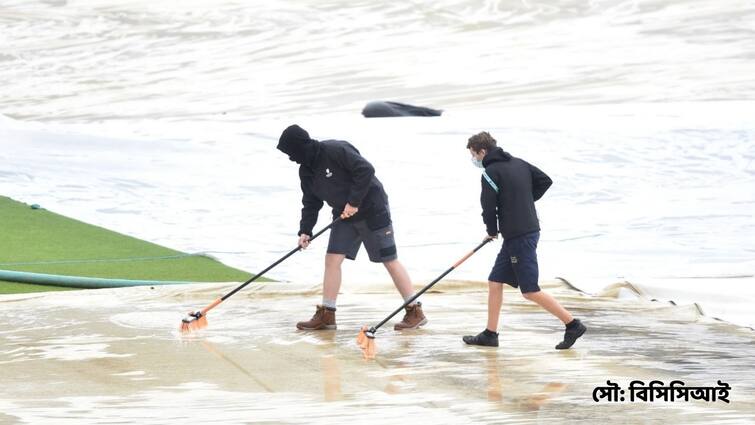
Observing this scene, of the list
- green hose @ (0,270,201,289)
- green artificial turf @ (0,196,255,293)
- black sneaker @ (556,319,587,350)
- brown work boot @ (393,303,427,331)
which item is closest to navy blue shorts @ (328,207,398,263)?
brown work boot @ (393,303,427,331)

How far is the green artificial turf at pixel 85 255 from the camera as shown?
9008 mm

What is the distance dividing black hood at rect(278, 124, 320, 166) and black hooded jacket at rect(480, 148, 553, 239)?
3.21 ft

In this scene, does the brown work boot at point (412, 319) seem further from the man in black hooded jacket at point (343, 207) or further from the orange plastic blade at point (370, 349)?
the orange plastic blade at point (370, 349)

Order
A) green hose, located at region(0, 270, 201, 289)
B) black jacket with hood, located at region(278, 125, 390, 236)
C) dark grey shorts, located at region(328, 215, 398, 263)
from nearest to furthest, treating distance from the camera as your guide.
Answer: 1. black jacket with hood, located at region(278, 125, 390, 236)
2. dark grey shorts, located at region(328, 215, 398, 263)
3. green hose, located at region(0, 270, 201, 289)

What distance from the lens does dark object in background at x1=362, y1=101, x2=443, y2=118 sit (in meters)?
15.8

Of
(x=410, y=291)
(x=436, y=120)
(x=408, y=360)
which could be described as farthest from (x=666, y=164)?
(x=408, y=360)

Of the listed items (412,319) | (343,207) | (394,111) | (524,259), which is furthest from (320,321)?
(394,111)

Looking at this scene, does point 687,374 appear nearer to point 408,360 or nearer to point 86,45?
point 408,360

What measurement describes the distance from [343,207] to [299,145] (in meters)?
0.37

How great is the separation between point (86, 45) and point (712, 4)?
28.7 feet


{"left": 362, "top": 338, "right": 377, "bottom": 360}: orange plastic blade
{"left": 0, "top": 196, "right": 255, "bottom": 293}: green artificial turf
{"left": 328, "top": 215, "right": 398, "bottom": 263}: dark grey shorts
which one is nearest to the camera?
{"left": 362, "top": 338, "right": 377, "bottom": 360}: orange plastic blade

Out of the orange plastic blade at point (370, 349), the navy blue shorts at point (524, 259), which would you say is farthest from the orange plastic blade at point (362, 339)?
the navy blue shorts at point (524, 259)

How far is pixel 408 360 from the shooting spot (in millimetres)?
5832

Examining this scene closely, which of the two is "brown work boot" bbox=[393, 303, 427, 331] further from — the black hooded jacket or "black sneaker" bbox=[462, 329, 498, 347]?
the black hooded jacket
